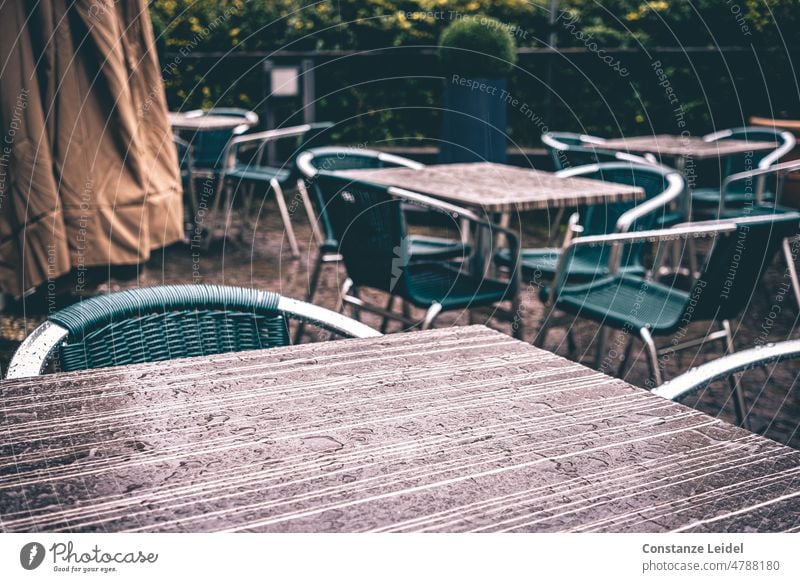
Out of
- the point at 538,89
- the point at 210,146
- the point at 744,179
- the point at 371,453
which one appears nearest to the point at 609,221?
the point at 744,179

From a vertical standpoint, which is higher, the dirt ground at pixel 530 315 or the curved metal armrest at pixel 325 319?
the curved metal armrest at pixel 325 319

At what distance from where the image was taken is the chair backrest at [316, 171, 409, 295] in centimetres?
280

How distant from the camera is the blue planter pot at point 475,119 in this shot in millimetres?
5789

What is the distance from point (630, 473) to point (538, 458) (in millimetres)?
91

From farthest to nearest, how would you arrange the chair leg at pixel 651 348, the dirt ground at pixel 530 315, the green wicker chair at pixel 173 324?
1. the dirt ground at pixel 530 315
2. the chair leg at pixel 651 348
3. the green wicker chair at pixel 173 324

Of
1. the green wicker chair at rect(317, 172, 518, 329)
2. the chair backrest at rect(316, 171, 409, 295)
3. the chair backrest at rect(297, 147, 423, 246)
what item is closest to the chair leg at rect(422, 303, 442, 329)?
the green wicker chair at rect(317, 172, 518, 329)

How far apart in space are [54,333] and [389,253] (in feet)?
5.14

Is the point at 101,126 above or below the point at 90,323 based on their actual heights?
above

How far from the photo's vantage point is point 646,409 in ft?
3.32

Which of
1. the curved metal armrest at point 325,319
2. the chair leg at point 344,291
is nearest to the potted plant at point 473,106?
the chair leg at point 344,291

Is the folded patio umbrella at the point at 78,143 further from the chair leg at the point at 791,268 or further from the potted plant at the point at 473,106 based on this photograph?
the potted plant at the point at 473,106

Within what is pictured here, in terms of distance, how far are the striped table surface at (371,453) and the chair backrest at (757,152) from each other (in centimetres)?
424
